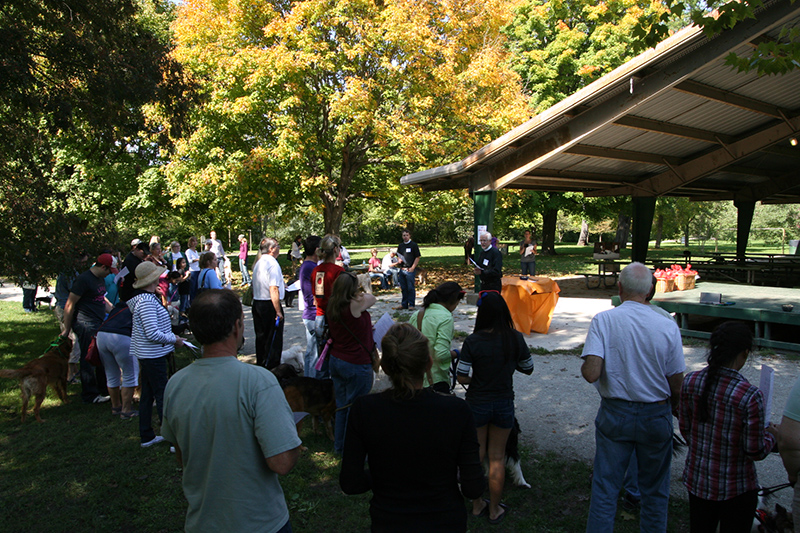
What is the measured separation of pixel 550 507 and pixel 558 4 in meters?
27.4

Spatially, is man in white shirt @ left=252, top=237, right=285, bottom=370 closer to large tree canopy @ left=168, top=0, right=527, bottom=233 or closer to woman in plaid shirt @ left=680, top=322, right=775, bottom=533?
woman in plaid shirt @ left=680, top=322, right=775, bottom=533

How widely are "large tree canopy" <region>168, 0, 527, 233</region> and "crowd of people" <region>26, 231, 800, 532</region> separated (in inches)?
411

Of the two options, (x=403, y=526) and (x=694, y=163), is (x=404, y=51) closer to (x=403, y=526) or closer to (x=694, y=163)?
(x=694, y=163)

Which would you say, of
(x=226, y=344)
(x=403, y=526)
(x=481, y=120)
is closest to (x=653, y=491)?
(x=403, y=526)

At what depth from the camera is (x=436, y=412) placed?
1.90m

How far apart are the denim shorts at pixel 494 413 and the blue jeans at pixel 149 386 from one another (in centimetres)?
303

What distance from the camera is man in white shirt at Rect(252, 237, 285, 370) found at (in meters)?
6.14

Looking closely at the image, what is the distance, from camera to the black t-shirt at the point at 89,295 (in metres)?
6.00

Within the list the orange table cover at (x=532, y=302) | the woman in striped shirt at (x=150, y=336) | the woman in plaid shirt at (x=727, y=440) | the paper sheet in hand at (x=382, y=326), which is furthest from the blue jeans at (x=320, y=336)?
the orange table cover at (x=532, y=302)

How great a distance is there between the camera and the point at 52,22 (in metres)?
6.48

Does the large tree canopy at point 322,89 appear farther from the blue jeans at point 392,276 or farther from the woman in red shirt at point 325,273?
the woman in red shirt at point 325,273

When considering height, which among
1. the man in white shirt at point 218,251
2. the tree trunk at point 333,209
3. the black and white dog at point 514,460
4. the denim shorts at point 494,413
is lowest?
the black and white dog at point 514,460

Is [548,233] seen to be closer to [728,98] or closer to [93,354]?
[728,98]

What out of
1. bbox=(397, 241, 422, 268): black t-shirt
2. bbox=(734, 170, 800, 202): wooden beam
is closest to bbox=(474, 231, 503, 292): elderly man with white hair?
bbox=(397, 241, 422, 268): black t-shirt
